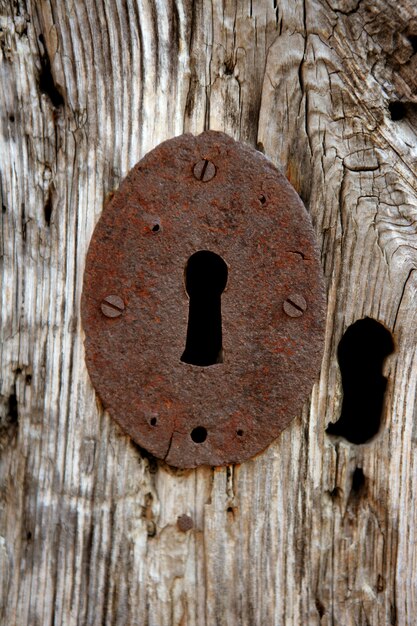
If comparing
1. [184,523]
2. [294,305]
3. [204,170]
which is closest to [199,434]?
[184,523]

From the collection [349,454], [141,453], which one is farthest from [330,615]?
[141,453]

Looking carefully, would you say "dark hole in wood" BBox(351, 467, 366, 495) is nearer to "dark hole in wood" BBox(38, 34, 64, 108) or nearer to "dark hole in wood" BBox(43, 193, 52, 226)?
"dark hole in wood" BBox(43, 193, 52, 226)

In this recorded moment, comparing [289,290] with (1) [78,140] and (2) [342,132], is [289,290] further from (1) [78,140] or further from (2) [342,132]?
(1) [78,140]

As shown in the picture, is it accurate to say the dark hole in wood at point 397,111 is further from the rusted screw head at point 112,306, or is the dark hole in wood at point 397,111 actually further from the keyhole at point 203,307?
the rusted screw head at point 112,306

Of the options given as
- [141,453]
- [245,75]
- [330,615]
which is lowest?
[330,615]

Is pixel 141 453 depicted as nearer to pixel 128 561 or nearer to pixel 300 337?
pixel 128 561

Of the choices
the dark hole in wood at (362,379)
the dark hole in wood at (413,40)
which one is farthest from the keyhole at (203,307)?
the dark hole in wood at (413,40)

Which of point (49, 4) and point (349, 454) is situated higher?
point (49, 4)
